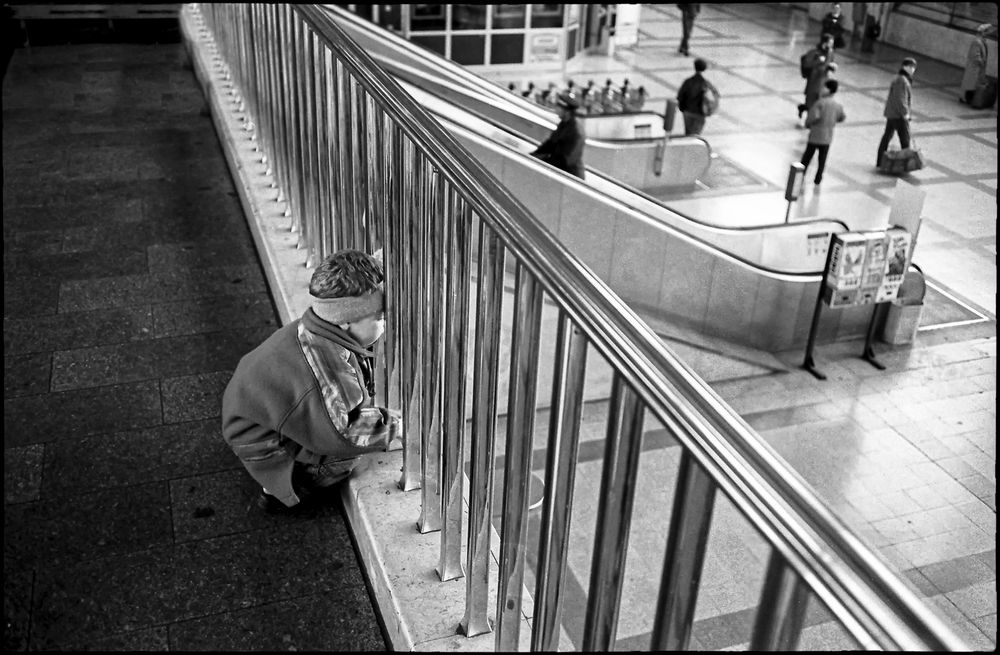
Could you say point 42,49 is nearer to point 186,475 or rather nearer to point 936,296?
point 186,475

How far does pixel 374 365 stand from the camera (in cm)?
294

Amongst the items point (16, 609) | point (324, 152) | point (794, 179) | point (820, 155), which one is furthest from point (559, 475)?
point (820, 155)

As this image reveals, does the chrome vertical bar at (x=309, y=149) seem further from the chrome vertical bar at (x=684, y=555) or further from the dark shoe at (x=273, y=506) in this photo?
the chrome vertical bar at (x=684, y=555)

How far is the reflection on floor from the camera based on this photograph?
6.75 ft

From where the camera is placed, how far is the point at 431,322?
7.05ft

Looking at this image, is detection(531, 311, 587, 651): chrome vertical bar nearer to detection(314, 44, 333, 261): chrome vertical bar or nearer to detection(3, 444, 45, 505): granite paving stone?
detection(3, 444, 45, 505): granite paving stone

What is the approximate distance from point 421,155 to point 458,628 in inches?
41.1

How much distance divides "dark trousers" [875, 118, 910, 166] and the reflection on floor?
1.60ft

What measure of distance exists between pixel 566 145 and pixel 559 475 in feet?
30.2

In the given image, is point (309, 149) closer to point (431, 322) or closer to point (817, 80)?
point (431, 322)

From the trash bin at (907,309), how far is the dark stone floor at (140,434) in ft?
23.1

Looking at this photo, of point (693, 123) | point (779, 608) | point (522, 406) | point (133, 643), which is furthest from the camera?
point (693, 123)

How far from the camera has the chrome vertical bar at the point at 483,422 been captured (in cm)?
173

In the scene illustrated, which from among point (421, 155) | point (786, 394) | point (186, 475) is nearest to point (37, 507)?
point (186, 475)
